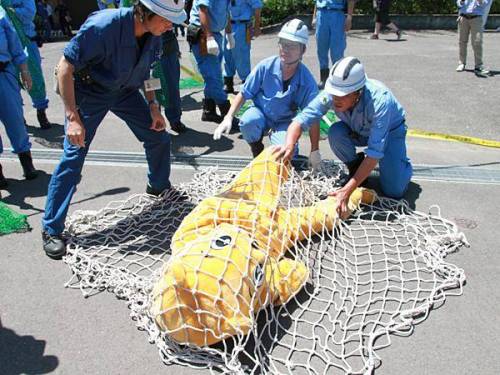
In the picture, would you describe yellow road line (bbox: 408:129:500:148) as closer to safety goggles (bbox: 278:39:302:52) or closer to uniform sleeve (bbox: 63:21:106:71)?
safety goggles (bbox: 278:39:302:52)

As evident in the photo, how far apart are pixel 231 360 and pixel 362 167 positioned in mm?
1557

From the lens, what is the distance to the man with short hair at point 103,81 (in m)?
2.50

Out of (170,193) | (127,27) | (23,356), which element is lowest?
(23,356)

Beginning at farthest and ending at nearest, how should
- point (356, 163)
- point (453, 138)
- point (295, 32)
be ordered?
point (453, 138), point (356, 163), point (295, 32)

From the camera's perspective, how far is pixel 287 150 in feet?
9.81

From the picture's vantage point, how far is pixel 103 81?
272 cm

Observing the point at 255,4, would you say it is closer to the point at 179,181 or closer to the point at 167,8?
the point at 179,181

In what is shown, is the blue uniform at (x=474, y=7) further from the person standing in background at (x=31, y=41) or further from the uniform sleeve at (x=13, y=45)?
the uniform sleeve at (x=13, y=45)

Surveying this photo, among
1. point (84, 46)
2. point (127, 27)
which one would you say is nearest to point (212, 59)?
point (127, 27)

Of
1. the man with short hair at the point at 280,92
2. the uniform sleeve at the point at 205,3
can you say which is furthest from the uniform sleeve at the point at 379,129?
the uniform sleeve at the point at 205,3

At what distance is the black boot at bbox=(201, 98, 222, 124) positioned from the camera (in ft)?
17.3

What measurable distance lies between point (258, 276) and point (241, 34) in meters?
4.55

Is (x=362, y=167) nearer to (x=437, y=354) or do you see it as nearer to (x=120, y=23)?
(x=437, y=354)

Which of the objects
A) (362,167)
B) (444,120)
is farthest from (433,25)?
(362,167)
